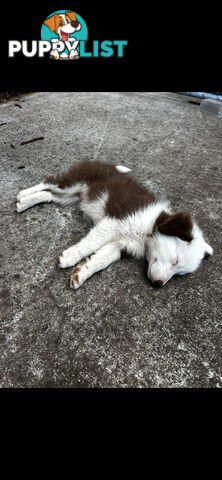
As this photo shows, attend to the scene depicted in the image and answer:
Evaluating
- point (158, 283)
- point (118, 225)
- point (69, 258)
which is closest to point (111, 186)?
point (118, 225)

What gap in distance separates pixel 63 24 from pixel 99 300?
13.6 feet

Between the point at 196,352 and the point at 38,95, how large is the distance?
519cm

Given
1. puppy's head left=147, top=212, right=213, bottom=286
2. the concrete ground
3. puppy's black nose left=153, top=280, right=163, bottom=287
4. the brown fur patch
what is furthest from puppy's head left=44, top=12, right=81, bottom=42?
puppy's black nose left=153, top=280, right=163, bottom=287

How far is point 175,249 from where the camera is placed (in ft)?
7.47

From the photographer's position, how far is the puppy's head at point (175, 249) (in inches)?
86.2

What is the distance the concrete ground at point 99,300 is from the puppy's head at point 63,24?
5.63ft

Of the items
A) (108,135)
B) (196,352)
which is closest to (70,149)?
(108,135)

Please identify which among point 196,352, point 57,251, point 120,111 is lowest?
point 196,352

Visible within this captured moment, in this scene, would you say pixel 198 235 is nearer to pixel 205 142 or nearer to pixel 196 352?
pixel 196 352

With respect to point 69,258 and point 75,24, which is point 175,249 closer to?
point 69,258

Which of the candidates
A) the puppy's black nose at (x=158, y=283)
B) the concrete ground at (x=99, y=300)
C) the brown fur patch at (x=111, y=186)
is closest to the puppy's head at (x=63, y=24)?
the concrete ground at (x=99, y=300)

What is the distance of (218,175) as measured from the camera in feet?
11.9

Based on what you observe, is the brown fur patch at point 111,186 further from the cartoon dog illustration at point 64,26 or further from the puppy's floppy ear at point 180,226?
the cartoon dog illustration at point 64,26

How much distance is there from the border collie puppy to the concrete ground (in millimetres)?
98
